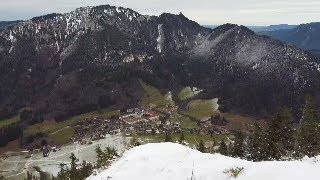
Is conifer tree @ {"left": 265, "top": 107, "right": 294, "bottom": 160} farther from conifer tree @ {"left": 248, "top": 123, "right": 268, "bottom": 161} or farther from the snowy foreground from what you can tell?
the snowy foreground

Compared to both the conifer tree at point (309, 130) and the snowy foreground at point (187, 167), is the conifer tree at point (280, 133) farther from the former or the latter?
the snowy foreground at point (187, 167)

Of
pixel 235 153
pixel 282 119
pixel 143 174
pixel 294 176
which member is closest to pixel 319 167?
pixel 294 176

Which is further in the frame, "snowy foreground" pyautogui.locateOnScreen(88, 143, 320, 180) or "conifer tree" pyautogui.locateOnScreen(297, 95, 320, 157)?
"conifer tree" pyautogui.locateOnScreen(297, 95, 320, 157)

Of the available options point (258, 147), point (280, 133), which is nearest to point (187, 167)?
point (280, 133)

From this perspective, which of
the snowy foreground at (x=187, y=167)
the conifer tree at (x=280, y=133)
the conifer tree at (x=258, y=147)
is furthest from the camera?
the conifer tree at (x=258, y=147)

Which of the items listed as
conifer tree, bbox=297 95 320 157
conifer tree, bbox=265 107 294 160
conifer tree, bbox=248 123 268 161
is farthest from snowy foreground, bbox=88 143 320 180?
conifer tree, bbox=248 123 268 161

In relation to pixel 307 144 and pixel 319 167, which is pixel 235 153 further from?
pixel 319 167

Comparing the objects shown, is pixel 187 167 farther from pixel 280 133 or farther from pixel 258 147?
pixel 258 147

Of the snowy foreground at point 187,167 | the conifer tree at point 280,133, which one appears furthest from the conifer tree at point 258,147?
the snowy foreground at point 187,167
